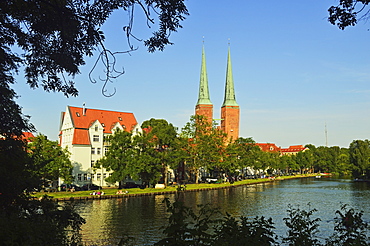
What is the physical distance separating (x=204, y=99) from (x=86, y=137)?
162ft

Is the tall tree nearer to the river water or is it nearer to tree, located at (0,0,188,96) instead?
the river water

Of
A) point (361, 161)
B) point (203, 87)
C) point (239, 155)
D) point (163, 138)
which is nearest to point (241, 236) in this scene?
point (163, 138)

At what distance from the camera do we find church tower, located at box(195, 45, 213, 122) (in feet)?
336

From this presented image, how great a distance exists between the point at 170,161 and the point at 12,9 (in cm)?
4897

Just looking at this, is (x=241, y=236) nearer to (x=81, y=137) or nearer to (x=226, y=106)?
(x=81, y=137)

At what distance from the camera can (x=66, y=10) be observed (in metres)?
8.96

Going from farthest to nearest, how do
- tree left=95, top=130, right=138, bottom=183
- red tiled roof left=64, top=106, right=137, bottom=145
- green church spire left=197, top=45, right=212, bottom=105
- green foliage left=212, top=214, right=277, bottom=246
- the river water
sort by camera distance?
green church spire left=197, top=45, right=212, bottom=105 → red tiled roof left=64, top=106, right=137, bottom=145 → tree left=95, top=130, right=138, bottom=183 → the river water → green foliage left=212, top=214, right=277, bottom=246

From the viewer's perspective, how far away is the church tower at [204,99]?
102 m

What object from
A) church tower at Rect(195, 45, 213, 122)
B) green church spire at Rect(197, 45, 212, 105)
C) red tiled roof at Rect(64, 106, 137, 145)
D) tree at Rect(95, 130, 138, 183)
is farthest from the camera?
green church spire at Rect(197, 45, 212, 105)

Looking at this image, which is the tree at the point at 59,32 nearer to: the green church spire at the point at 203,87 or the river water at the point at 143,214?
the river water at the point at 143,214

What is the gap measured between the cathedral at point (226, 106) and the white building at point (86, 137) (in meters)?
39.1

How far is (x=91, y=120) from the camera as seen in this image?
62781mm

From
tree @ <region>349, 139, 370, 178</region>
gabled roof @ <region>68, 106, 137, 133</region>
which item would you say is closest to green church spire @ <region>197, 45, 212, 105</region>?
gabled roof @ <region>68, 106, 137, 133</region>

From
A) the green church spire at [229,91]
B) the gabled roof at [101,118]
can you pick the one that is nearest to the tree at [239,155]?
the gabled roof at [101,118]
